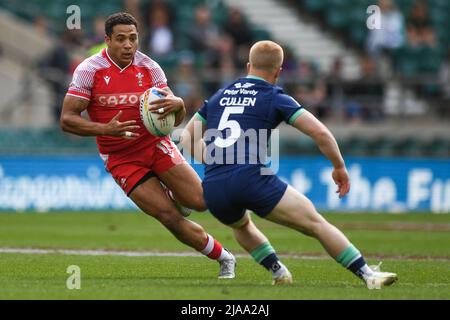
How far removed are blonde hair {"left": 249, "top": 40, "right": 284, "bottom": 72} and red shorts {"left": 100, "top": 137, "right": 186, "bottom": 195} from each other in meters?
2.04

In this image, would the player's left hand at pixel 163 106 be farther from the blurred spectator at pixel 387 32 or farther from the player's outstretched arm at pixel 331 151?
the blurred spectator at pixel 387 32

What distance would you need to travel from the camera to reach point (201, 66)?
89.8 feet

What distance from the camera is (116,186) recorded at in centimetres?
2441

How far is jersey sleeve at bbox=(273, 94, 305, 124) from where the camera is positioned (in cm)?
986

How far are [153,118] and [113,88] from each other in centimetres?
72

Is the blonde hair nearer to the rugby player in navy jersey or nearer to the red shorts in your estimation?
the rugby player in navy jersey

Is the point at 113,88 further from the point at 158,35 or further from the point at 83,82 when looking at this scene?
the point at 158,35

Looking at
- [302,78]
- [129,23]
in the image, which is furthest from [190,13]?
[129,23]

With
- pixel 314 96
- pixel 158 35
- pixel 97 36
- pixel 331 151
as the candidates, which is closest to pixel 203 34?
pixel 158 35

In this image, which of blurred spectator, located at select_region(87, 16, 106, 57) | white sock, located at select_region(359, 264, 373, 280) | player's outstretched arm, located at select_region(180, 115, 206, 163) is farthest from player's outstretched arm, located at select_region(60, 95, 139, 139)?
blurred spectator, located at select_region(87, 16, 106, 57)

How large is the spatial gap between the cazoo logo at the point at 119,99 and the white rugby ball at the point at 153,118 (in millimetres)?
346

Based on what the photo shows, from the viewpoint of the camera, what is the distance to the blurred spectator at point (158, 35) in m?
27.0
